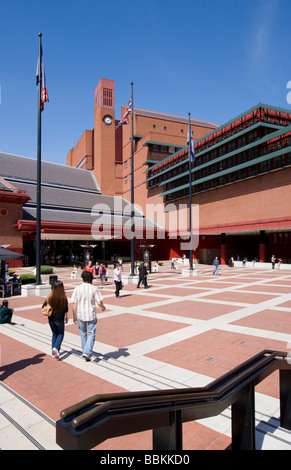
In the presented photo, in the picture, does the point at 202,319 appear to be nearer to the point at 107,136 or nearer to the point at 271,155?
the point at 271,155

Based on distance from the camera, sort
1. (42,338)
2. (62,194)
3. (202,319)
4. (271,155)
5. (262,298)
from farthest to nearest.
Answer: (62,194), (271,155), (262,298), (202,319), (42,338)

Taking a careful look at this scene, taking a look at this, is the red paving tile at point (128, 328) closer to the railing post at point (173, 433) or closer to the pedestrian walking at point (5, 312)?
the pedestrian walking at point (5, 312)

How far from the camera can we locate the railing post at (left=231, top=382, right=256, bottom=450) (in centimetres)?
300

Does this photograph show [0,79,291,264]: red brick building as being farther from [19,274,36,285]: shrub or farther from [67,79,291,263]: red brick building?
[19,274,36,285]: shrub

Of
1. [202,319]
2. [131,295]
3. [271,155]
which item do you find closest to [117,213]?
[271,155]

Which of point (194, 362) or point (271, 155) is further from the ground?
point (271, 155)

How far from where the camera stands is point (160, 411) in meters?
2.21

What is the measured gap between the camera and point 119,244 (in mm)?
47406

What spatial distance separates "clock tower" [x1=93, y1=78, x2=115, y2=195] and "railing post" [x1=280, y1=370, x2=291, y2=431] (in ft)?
189

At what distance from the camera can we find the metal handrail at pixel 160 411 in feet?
6.01

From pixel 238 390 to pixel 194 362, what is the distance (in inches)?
134

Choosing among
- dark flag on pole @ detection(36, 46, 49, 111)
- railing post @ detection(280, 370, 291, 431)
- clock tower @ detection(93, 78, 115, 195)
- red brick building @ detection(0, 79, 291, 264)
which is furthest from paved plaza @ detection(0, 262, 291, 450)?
clock tower @ detection(93, 78, 115, 195)

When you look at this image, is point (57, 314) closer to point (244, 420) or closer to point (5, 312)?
point (5, 312)

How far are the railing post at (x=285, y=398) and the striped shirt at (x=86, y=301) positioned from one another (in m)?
3.61
